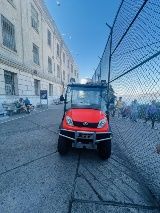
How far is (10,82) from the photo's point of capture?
46.1ft

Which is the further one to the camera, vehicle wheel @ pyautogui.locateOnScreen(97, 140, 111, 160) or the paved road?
vehicle wheel @ pyautogui.locateOnScreen(97, 140, 111, 160)

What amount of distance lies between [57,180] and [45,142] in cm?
264

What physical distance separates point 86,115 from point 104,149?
39.8 inches

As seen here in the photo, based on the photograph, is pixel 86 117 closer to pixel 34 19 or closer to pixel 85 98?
pixel 85 98

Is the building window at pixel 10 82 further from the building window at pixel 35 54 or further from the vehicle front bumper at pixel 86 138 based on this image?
the vehicle front bumper at pixel 86 138

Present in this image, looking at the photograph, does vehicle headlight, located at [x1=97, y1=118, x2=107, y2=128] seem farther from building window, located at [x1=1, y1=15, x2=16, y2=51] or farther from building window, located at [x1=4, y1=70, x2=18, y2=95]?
building window, located at [x1=1, y1=15, x2=16, y2=51]

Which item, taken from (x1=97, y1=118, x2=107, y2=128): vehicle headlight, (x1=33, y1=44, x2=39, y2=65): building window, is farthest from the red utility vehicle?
(x1=33, y1=44, x2=39, y2=65): building window

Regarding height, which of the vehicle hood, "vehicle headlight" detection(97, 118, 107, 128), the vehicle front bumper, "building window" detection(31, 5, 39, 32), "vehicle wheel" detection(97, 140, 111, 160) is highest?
"building window" detection(31, 5, 39, 32)

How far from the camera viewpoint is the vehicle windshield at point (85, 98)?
5191mm

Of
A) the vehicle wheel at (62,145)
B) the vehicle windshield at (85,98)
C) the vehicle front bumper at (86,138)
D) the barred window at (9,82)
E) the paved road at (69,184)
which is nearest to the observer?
the paved road at (69,184)

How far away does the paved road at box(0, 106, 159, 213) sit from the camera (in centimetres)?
259

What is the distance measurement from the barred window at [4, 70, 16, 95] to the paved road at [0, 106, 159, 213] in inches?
382

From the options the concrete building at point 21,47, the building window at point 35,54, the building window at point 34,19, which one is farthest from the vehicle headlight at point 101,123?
the building window at point 34,19

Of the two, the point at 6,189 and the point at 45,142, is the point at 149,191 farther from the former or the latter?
the point at 45,142
